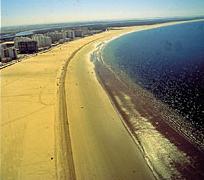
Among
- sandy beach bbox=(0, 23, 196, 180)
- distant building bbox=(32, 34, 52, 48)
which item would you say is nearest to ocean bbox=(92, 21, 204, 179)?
sandy beach bbox=(0, 23, 196, 180)

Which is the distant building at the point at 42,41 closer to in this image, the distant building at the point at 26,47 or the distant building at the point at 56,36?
the distant building at the point at 26,47

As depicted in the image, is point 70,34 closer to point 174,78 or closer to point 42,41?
point 42,41

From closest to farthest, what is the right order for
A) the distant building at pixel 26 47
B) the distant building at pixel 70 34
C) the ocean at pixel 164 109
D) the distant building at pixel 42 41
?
the ocean at pixel 164 109, the distant building at pixel 26 47, the distant building at pixel 42 41, the distant building at pixel 70 34

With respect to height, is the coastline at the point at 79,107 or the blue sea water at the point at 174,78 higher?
the blue sea water at the point at 174,78

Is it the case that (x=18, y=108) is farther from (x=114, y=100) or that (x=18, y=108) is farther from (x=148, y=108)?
(x=148, y=108)

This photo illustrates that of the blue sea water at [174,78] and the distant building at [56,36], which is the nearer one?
the blue sea water at [174,78]

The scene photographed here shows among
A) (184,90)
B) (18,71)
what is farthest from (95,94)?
(18,71)

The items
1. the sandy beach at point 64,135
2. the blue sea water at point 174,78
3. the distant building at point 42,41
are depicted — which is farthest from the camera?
the distant building at point 42,41

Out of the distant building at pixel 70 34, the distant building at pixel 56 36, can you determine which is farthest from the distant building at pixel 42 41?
the distant building at pixel 70 34

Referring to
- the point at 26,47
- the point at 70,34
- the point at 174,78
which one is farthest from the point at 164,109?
the point at 70,34
